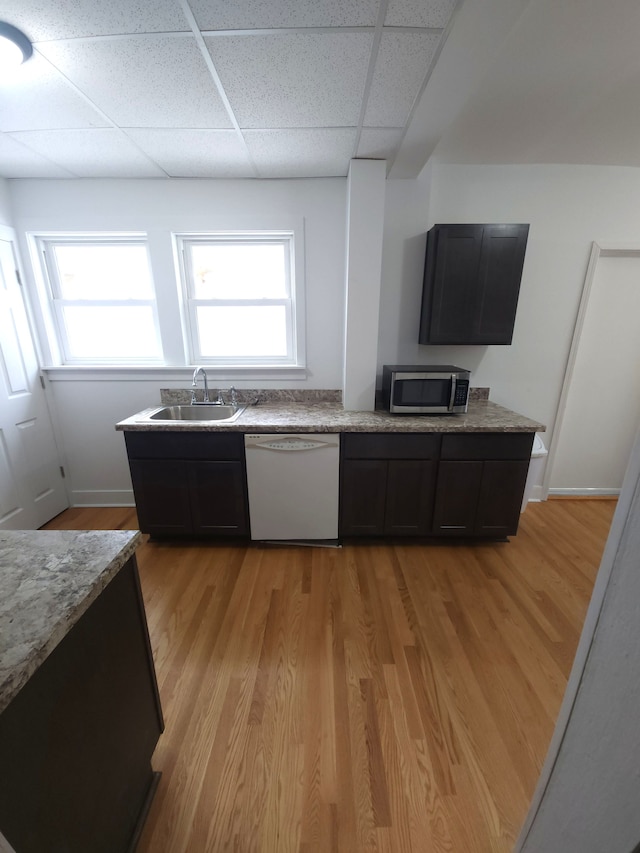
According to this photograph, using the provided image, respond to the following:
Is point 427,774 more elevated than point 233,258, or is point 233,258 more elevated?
point 233,258

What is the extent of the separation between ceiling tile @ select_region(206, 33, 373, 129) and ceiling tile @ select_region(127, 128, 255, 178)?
28 cm

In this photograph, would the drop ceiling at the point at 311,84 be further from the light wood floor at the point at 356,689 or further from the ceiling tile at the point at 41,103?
the light wood floor at the point at 356,689

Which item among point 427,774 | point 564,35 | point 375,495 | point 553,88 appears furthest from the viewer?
point 375,495

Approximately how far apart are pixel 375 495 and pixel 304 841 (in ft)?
4.88

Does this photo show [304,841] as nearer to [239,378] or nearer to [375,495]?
[375,495]

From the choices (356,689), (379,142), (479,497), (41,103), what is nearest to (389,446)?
(479,497)

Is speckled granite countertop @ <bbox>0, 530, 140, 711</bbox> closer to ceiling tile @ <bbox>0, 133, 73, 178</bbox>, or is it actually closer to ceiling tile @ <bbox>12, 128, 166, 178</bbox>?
→ ceiling tile @ <bbox>12, 128, 166, 178</bbox>

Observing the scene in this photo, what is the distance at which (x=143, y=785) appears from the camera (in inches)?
39.8

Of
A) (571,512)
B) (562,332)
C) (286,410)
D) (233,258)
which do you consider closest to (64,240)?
(233,258)

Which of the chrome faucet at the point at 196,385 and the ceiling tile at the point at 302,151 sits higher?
the ceiling tile at the point at 302,151

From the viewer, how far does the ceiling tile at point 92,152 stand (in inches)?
68.7

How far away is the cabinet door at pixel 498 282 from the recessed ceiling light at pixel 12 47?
2.34 meters

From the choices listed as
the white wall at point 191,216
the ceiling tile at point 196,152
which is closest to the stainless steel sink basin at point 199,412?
the white wall at point 191,216

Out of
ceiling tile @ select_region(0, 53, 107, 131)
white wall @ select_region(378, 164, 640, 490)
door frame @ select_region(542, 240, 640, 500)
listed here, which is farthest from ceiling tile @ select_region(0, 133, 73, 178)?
door frame @ select_region(542, 240, 640, 500)
